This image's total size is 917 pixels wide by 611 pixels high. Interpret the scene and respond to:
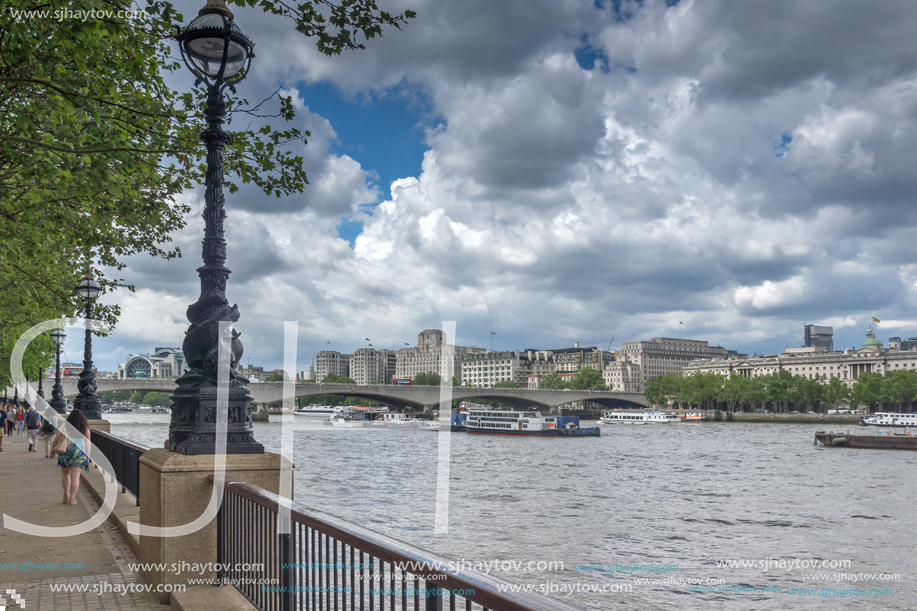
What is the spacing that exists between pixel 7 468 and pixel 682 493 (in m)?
26.0

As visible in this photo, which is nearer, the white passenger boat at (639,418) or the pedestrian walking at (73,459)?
the pedestrian walking at (73,459)

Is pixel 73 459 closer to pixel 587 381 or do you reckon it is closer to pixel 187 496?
pixel 187 496

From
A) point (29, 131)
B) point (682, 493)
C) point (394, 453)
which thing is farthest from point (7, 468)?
point (394, 453)

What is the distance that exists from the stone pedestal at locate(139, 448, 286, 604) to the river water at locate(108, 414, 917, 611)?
254 inches

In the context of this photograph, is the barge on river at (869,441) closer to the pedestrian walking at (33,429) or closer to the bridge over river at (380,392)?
the bridge over river at (380,392)

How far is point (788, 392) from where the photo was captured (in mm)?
132750

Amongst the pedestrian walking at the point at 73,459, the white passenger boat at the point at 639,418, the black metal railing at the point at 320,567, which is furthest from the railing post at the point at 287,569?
the white passenger boat at the point at 639,418

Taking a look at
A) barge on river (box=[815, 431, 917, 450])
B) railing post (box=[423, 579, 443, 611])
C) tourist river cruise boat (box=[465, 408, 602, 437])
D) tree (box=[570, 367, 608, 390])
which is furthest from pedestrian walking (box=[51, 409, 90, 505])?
tree (box=[570, 367, 608, 390])

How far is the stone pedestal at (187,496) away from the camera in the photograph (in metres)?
5.98

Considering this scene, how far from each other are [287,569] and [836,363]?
192m

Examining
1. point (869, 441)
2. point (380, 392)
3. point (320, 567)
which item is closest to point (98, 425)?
point (320, 567)

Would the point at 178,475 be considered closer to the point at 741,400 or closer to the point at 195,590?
the point at 195,590

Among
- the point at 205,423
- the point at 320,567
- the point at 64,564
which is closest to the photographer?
the point at 320,567

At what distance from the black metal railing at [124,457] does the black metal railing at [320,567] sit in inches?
213
